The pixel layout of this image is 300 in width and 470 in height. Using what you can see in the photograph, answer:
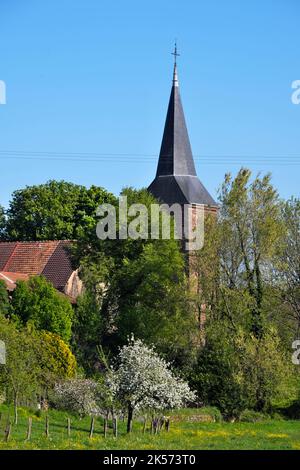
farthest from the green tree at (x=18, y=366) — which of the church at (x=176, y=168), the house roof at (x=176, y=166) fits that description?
the house roof at (x=176, y=166)

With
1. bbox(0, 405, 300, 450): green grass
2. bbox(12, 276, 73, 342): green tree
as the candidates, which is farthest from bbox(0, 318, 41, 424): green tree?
bbox(12, 276, 73, 342): green tree

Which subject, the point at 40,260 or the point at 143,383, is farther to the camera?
the point at 40,260

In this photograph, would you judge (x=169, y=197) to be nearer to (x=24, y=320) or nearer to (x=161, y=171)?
(x=161, y=171)

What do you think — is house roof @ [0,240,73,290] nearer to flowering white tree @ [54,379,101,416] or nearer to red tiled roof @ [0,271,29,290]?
red tiled roof @ [0,271,29,290]

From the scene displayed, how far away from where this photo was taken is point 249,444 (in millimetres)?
32625

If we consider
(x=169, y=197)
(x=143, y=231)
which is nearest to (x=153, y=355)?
(x=143, y=231)

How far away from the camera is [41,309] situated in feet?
161

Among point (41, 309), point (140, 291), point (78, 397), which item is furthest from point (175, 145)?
point (78, 397)

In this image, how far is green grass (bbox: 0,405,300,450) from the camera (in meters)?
29.8

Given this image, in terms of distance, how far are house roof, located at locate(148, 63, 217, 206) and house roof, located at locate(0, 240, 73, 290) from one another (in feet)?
22.8

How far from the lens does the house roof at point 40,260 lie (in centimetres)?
5808

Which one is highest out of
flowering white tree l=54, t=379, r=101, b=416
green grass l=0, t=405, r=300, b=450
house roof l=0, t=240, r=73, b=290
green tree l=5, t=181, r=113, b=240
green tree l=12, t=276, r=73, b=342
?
green tree l=5, t=181, r=113, b=240

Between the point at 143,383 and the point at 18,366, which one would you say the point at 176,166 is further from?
the point at 143,383

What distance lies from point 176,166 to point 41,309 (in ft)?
58.1
